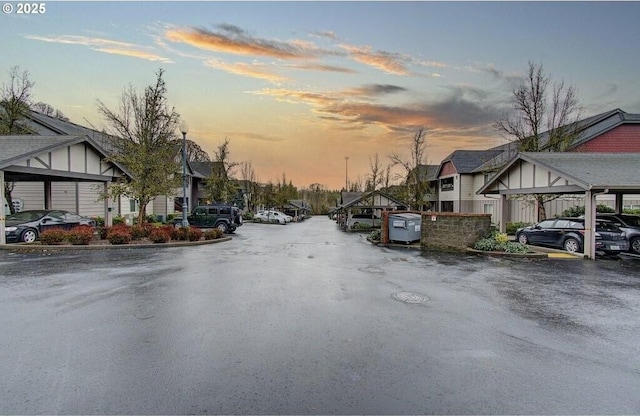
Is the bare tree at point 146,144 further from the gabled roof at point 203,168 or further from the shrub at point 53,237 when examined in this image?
the gabled roof at point 203,168

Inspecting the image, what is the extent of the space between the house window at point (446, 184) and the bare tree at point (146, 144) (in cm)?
3104

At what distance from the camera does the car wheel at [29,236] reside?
1574cm

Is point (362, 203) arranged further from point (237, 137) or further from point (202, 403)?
point (202, 403)

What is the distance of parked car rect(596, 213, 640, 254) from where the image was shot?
14.7 meters

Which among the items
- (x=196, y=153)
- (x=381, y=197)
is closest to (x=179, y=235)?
(x=381, y=197)

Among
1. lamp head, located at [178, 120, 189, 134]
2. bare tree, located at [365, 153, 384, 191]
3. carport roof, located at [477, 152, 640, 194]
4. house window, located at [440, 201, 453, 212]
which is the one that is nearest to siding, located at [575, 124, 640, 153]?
carport roof, located at [477, 152, 640, 194]

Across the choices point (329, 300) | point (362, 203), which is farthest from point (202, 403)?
point (362, 203)

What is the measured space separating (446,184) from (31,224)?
39501mm

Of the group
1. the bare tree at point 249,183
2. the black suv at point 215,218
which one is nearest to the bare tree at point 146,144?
the black suv at point 215,218

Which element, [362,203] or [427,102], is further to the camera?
[362,203]

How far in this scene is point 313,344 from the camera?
481 centimetres

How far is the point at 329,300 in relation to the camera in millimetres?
7094

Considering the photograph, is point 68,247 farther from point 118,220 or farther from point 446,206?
point 446,206

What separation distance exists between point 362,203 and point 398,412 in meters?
33.0
